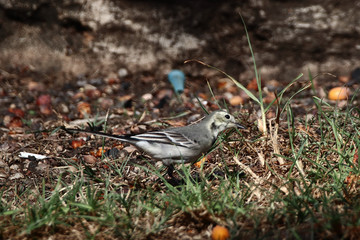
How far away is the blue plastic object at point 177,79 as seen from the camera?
7141 mm

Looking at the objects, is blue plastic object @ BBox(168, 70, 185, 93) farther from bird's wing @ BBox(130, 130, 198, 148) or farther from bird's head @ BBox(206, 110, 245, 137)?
bird's wing @ BBox(130, 130, 198, 148)

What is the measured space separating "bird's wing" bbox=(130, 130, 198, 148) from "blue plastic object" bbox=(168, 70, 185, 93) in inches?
106

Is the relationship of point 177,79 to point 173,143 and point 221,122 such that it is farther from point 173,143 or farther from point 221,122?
point 173,143

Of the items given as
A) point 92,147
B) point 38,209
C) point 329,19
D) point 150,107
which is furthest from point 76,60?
point 38,209

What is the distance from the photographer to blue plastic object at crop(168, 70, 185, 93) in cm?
714

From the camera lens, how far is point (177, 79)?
7199mm

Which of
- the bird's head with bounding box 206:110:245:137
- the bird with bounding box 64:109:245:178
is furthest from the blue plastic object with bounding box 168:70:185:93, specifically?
the bird with bounding box 64:109:245:178

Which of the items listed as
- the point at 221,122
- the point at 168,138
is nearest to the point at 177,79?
the point at 221,122

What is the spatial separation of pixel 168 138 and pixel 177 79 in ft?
9.59

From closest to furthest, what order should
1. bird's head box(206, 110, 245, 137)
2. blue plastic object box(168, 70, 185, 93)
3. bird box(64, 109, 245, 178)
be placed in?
bird box(64, 109, 245, 178), bird's head box(206, 110, 245, 137), blue plastic object box(168, 70, 185, 93)

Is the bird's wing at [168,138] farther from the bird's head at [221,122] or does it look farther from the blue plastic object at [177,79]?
the blue plastic object at [177,79]

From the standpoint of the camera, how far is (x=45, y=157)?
5.08 m

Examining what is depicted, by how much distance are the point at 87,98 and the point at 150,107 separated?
3.22ft

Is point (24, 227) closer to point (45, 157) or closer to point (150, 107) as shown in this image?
point (45, 157)
